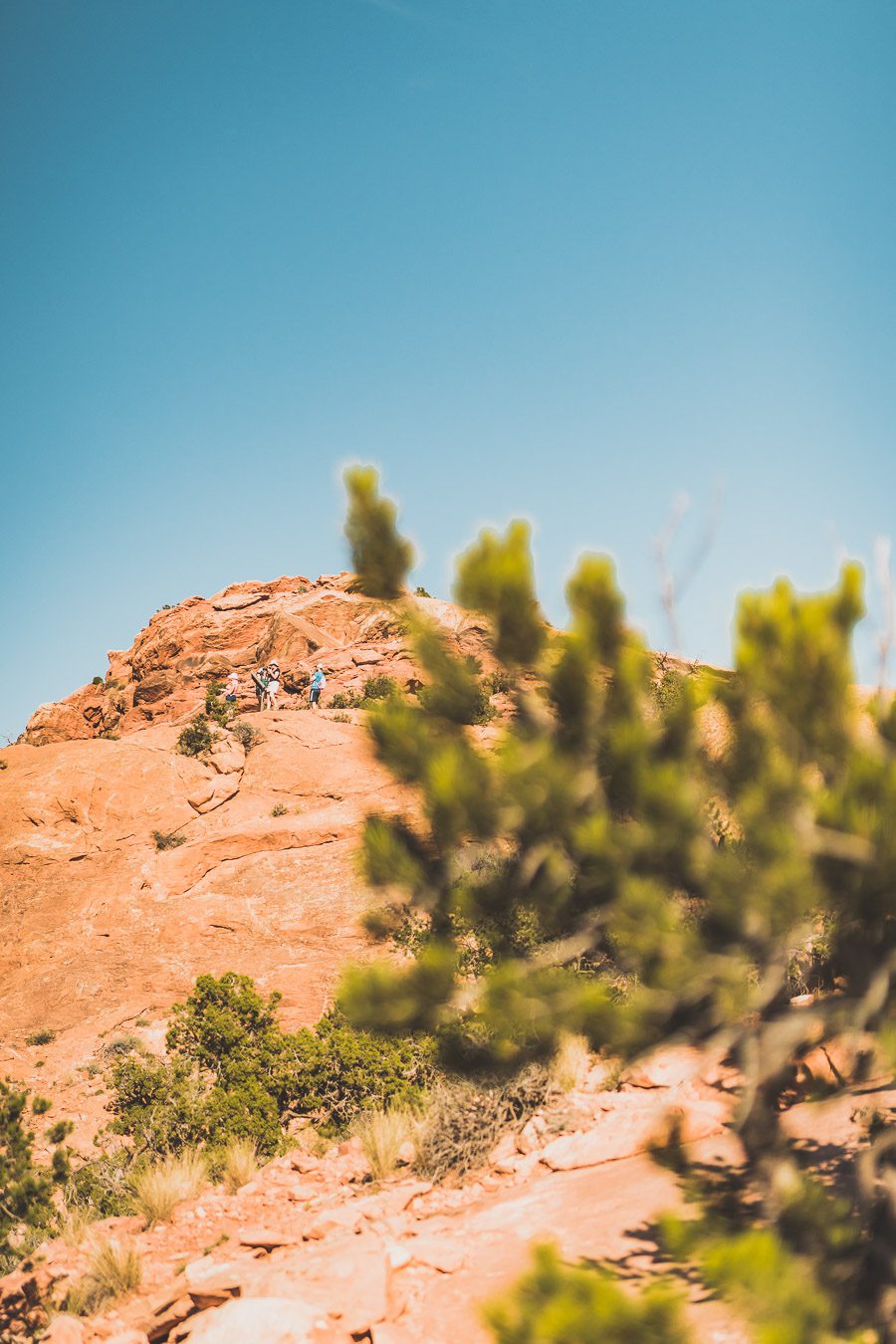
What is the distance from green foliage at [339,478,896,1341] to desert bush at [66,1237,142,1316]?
206 inches

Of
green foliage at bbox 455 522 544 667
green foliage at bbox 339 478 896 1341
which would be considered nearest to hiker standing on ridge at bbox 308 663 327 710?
green foliage at bbox 339 478 896 1341

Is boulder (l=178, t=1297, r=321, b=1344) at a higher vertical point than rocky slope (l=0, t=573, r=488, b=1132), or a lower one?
lower

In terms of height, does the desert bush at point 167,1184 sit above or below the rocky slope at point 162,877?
below

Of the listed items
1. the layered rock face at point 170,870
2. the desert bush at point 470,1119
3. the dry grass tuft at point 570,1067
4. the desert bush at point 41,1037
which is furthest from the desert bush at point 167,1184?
the desert bush at point 41,1037

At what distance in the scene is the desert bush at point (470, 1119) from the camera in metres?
8.34

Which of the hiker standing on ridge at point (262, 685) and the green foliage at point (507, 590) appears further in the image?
the hiker standing on ridge at point (262, 685)

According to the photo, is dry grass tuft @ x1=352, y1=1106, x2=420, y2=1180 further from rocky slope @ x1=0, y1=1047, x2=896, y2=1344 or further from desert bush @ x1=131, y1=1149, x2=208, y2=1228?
desert bush @ x1=131, y1=1149, x2=208, y2=1228

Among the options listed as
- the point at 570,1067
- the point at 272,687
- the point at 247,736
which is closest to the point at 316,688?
the point at 272,687

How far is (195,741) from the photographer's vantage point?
22.0 metres

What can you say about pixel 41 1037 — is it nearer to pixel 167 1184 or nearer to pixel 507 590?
pixel 167 1184

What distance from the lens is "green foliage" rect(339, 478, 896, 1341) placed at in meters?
3.20

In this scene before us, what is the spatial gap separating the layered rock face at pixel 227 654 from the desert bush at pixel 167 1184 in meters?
18.4

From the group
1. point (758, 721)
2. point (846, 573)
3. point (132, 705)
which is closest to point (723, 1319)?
point (758, 721)

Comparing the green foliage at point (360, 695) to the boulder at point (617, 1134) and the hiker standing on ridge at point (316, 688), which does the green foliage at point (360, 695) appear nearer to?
the hiker standing on ridge at point (316, 688)
